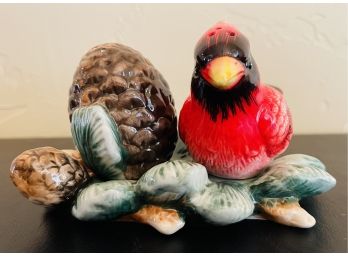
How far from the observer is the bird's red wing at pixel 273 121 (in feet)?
2.15

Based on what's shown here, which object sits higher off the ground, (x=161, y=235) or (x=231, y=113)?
(x=231, y=113)

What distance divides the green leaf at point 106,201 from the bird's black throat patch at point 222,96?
160 millimetres

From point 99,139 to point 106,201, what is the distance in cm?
9

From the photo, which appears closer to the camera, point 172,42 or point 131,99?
point 131,99

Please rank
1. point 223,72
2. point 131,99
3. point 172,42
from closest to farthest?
1. point 223,72
2. point 131,99
3. point 172,42

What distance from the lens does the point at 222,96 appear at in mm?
625

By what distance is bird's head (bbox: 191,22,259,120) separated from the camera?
1.93ft

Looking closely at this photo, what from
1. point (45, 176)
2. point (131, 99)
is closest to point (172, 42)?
point (131, 99)

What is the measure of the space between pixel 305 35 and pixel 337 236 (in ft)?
2.41

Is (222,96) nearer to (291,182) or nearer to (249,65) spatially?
(249,65)

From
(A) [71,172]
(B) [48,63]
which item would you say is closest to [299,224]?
(A) [71,172]

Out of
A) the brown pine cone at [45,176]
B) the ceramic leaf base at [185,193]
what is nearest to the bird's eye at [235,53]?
the ceramic leaf base at [185,193]
